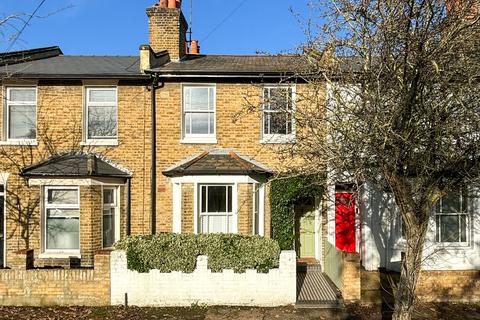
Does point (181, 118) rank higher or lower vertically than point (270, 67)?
lower

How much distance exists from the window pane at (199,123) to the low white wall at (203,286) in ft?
15.1

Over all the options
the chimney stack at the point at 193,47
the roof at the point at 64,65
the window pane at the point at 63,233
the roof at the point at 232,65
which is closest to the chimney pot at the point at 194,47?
the chimney stack at the point at 193,47

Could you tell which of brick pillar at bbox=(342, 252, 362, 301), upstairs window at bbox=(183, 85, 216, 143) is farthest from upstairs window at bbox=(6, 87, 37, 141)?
brick pillar at bbox=(342, 252, 362, 301)

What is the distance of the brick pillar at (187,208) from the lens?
11.5m

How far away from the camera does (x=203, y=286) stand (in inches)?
358

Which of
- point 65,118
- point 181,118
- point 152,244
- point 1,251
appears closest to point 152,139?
point 181,118

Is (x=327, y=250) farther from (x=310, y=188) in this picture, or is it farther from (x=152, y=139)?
(x=152, y=139)

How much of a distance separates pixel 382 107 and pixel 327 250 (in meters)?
6.89

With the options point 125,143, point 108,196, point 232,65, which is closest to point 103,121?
point 125,143

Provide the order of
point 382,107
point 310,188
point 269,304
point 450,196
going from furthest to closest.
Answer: point 310,188 → point 450,196 → point 269,304 → point 382,107

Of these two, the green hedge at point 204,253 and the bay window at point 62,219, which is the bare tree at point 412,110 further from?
the bay window at point 62,219

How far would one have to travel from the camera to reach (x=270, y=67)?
500 inches

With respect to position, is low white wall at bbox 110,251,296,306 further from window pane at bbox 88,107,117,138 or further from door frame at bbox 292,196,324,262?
window pane at bbox 88,107,117,138

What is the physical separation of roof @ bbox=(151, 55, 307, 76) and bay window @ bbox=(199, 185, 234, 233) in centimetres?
338
